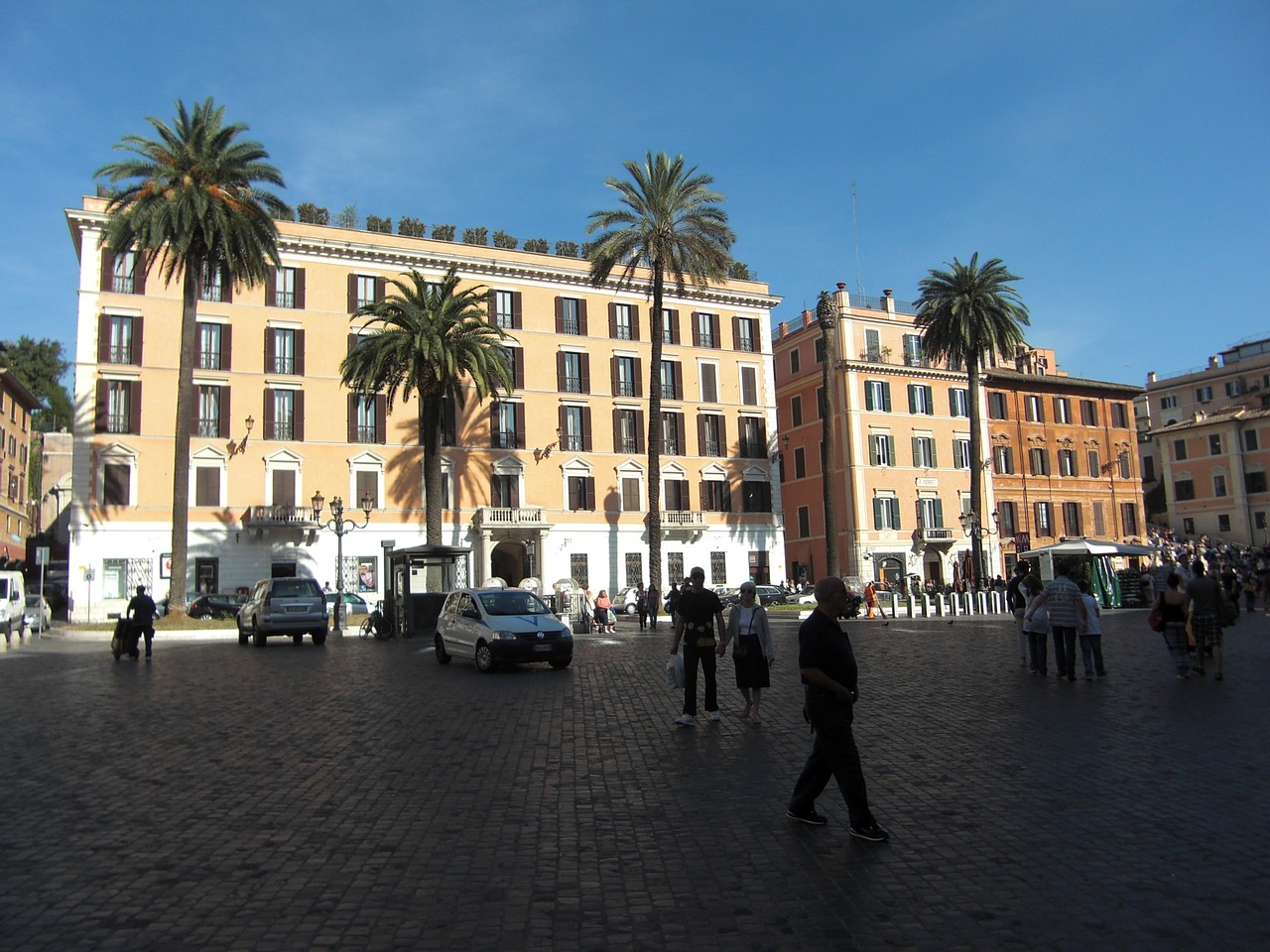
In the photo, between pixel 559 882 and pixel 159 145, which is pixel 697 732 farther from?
pixel 159 145

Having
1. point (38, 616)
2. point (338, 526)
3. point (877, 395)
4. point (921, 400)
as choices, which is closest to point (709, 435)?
point (877, 395)

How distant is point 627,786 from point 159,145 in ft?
117

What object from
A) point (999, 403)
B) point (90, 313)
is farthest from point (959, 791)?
point (999, 403)

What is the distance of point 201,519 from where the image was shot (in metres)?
44.9

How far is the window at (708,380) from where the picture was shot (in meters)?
56.8

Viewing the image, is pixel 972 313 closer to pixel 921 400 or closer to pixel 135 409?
A: pixel 921 400

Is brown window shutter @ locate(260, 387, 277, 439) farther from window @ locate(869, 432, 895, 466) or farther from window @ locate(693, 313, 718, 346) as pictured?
window @ locate(869, 432, 895, 466)

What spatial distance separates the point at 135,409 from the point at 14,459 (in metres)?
27.8

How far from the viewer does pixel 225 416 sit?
1807 inches

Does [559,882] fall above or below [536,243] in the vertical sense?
below

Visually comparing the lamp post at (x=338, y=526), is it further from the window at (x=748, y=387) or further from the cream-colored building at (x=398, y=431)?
the window at (x=748, y=387)

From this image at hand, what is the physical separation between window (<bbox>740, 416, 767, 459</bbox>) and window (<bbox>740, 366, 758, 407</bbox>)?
102 cm

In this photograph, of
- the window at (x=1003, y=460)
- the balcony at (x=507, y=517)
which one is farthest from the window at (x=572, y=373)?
the window at (x=1003, y=460)

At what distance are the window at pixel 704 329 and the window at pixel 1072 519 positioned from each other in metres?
28.1
